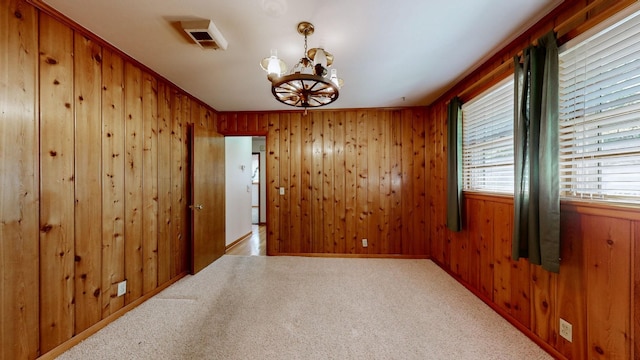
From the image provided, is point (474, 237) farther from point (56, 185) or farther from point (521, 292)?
point (56, 185)

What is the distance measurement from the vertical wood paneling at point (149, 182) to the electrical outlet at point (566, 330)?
3.59m

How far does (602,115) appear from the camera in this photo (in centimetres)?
138

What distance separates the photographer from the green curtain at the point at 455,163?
2803 millimetres

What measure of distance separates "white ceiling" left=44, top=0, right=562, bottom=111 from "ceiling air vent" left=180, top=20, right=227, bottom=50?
1.6 inches

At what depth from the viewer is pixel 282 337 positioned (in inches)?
74.6

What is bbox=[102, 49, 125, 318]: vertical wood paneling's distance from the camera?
2.06 meters

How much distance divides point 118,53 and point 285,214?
9.13 feet

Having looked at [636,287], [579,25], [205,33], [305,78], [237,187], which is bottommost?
[636,287]

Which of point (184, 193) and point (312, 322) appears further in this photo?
point (184, 193)

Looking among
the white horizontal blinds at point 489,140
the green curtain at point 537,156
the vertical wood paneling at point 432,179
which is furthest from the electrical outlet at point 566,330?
the vertical wood paneling at point 432,179

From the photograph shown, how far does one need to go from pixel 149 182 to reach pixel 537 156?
11.5ft

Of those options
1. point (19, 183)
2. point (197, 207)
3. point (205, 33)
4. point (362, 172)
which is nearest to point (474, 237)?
point (362, 172)

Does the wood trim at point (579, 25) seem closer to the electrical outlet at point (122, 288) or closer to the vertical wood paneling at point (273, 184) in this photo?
the vertical wood paneling at point (273, 184)

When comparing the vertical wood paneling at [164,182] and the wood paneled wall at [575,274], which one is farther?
the vertical wood paneling at [164,182]
